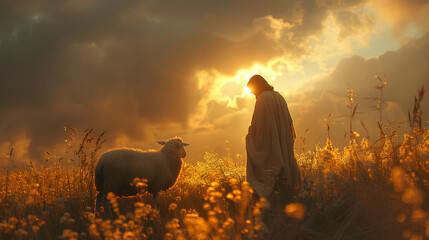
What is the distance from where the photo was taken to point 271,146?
6.41 m

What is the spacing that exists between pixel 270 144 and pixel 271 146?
49mm

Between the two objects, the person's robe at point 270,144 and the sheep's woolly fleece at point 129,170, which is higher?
the person's robe at point 270,144

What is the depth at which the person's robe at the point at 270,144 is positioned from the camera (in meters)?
6.24

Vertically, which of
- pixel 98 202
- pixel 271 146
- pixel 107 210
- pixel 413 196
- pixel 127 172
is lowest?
pixel 107 210

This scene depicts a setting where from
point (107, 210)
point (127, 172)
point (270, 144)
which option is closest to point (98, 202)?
point (107, 210)

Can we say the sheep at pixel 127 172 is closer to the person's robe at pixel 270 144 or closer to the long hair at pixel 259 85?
the person's robe at pixel 270 144

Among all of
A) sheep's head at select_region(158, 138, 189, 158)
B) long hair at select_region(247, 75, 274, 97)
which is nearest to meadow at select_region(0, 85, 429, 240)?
sheep's head at select_region(158, 138, 189, 158)

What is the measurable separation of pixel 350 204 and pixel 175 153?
4354 millimetres

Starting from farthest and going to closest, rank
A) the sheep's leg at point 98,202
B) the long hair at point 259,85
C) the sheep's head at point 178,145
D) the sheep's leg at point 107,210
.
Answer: the sheep's head at point 178,145, the long hair at point 259,85, the sheep's leg at point 98,202, the sheep's leg at point 107,210

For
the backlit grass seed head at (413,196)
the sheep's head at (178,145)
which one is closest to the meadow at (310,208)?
the backlit grass seed head at (413,196)

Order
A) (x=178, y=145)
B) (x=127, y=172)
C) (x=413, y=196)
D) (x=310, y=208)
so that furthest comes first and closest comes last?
(x=178, y=145)
(x=127, y=172)
(x=310, y=208)
(x=413, y=196)

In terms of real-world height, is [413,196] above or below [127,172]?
below

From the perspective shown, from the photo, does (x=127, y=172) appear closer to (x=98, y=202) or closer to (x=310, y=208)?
(x=98, y=202)

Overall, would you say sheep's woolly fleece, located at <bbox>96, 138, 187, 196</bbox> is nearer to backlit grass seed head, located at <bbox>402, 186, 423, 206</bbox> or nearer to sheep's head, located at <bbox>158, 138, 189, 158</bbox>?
sheep's head, located at <bbox>158, 138, 189, 158</bbox>
